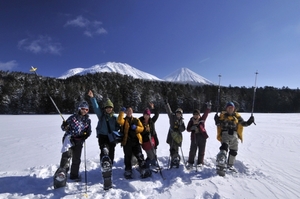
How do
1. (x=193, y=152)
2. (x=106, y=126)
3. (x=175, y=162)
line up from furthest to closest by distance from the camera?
(x=193, y=152), (x=175, y=162), (x=106, y=126)

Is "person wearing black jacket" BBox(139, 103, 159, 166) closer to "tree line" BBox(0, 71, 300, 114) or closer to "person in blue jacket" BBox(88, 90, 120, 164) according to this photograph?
"person in blue jacket" BBox(88, 90, 120, 164)

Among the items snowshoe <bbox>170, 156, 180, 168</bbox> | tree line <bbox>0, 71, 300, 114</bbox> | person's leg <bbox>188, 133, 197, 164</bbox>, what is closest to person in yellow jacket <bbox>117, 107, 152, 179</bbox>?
snowshoe <bbox>170, 156, 180, 168</bbox>

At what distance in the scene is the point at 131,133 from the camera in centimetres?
505

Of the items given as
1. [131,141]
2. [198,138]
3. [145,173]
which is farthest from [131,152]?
[198,138]

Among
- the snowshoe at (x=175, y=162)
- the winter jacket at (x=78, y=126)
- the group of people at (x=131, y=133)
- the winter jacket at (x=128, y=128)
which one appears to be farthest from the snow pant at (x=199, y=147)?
the winter jacket at (x=78, y=126)

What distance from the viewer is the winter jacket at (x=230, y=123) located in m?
5.38

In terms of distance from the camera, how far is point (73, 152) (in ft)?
15.3

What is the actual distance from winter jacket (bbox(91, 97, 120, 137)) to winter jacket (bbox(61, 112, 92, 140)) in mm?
325

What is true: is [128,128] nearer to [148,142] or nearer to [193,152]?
[148,142]

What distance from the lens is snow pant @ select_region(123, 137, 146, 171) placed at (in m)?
4.98

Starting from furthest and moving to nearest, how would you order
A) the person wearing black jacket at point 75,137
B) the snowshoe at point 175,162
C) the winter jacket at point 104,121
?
the snowshoe at point 175,162, the winter jacket at point 104,121, the person wearing black jacket at point 75,137

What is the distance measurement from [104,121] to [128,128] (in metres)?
0.72

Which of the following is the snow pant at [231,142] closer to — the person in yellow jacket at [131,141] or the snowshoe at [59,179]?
the person in yellow jacket at [131,141]

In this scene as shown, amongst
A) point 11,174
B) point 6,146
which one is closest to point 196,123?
point 11,174
